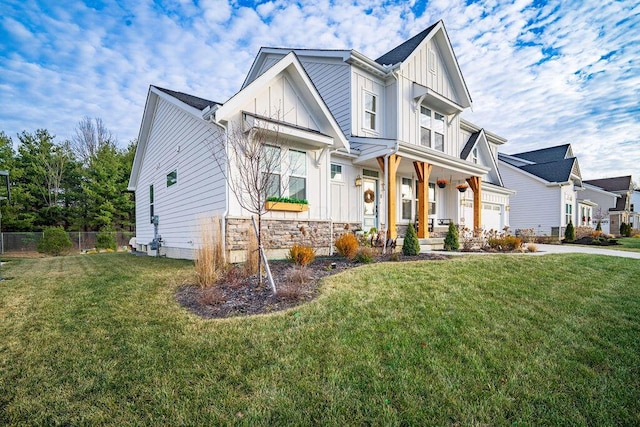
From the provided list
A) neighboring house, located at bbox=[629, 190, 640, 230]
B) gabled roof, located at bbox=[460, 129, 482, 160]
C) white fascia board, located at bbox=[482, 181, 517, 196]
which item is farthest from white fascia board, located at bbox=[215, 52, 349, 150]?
neighboring house, located at bbox=[629, 190, 640, 230]

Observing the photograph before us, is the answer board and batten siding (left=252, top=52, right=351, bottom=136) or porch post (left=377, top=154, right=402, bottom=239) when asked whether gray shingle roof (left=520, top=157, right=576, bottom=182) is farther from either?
board and batten siding (left=252, top=52, right=351, bottom=136)

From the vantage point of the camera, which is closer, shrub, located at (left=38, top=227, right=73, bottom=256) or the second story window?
the second story window

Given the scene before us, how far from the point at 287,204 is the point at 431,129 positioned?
8.94 meters

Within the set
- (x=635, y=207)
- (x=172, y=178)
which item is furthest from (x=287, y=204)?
(x=635, y=207)

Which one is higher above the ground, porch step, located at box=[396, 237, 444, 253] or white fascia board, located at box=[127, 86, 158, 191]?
white fascia board, located at box=[127, 86, 158, 191]

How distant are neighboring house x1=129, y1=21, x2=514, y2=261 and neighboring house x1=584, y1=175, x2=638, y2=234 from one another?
2565 cm

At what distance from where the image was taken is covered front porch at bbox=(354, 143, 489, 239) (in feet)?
33.3

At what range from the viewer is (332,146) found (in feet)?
31.5

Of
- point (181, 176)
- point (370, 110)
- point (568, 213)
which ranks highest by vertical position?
point (370, 110)

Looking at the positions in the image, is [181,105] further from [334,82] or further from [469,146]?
[469,146]

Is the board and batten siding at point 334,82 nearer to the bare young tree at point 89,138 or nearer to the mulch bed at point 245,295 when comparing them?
the mulch bed at point 245,295

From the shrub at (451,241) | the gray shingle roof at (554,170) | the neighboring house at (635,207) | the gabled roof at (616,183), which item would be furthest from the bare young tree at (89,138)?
the neighboring house at (635,207)

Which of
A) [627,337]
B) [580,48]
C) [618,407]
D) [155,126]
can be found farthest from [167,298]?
[580,48]

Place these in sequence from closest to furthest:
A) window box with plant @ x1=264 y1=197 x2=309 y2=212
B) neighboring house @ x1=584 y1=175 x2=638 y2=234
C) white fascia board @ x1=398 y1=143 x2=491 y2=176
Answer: window box with plant @ x1=264 y1=197 x2=309 y2=212 → white fascia board @ x1=398 y1=143 x2=491 y2=176 → neighboring house @ x1=584 y1=175 x2=638 y2=234
